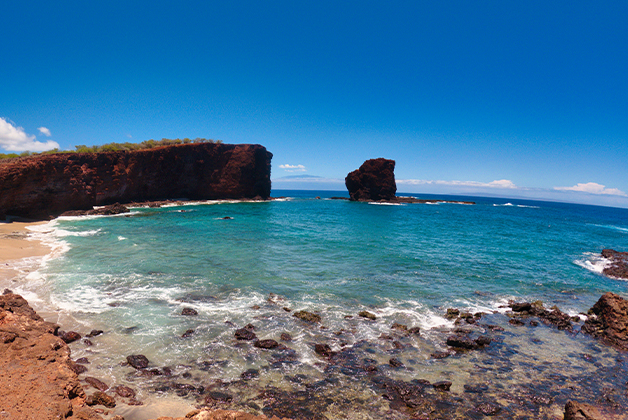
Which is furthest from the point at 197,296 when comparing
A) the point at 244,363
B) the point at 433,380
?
the point at 433,380

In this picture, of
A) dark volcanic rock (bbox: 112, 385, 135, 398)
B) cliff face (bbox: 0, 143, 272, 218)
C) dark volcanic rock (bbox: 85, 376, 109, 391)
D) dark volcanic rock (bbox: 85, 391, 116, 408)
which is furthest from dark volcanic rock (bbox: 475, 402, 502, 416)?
cliff face (bbox: 0, 143, 272, 218)

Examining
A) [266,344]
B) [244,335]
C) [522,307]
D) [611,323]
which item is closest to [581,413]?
[266,344]

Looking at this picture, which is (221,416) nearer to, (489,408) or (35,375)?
(35,375)

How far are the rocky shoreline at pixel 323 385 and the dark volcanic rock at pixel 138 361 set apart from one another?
24mm

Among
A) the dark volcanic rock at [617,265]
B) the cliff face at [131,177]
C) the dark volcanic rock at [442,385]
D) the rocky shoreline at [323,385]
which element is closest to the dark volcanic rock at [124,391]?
the rocky shoreline at [323,385]

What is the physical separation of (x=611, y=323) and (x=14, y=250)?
107ft

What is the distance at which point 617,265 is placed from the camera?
2209 cm

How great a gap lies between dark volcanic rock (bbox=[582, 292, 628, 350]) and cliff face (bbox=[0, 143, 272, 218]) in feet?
164

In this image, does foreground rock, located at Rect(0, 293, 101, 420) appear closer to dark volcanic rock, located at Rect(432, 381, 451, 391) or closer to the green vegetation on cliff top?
dark volcanic rock, located at Rect(432, 381, 451, 391)

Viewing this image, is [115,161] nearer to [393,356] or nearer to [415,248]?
[415,248]

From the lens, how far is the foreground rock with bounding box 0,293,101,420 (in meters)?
4.70

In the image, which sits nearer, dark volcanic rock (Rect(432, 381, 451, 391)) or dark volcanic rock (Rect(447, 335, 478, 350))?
dark volcanic rock (Rect(432, 381, 451, 391))

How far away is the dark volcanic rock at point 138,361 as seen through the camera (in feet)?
25.3

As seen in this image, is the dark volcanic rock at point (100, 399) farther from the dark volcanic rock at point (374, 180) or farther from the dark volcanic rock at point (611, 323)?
the dark volcanic rock at point (374, 180)
